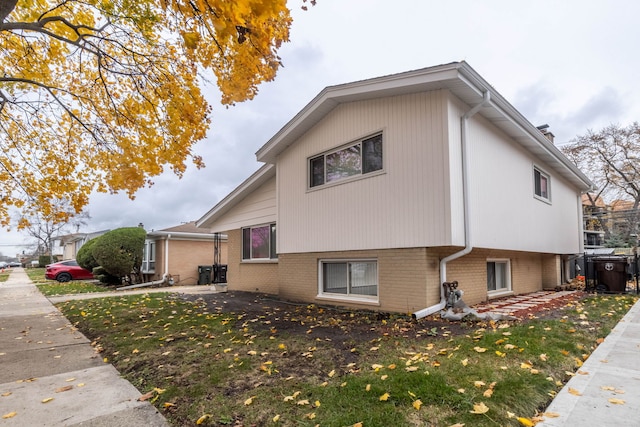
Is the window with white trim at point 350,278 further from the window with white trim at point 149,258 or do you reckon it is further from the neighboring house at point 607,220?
the neighboring house at point 607,220

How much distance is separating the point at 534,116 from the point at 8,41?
45034 mm

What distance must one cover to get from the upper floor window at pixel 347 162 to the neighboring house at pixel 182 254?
32.6 ft

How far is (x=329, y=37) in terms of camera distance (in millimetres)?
9508

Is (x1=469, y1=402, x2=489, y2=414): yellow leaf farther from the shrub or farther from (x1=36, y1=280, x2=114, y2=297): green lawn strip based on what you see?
the shrub

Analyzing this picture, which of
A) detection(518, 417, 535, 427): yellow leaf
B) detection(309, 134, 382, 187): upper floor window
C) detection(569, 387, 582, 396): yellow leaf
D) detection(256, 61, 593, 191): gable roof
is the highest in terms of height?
detection(256, 61, 593, 191): gable roof

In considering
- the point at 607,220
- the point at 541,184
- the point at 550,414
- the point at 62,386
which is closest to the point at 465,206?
the point at 550,414

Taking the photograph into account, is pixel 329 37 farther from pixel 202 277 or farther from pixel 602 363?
pixel 202 277

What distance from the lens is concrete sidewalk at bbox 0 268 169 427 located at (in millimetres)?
3396

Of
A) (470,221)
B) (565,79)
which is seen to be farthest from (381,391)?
(565,79)

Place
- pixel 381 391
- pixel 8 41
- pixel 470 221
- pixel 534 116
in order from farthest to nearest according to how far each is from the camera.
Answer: pixel 534 116, pixel 8 41, pixel 470 221, pixel 381 391

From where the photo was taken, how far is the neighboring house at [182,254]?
61.5ft

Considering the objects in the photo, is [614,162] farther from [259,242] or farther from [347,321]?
[347,321]

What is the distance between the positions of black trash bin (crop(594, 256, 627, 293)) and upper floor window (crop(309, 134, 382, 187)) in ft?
25.6

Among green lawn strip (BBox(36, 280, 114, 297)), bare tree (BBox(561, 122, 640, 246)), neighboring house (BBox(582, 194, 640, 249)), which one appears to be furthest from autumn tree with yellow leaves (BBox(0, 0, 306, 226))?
bare tree (BBox(561, 122, 640, 246))
